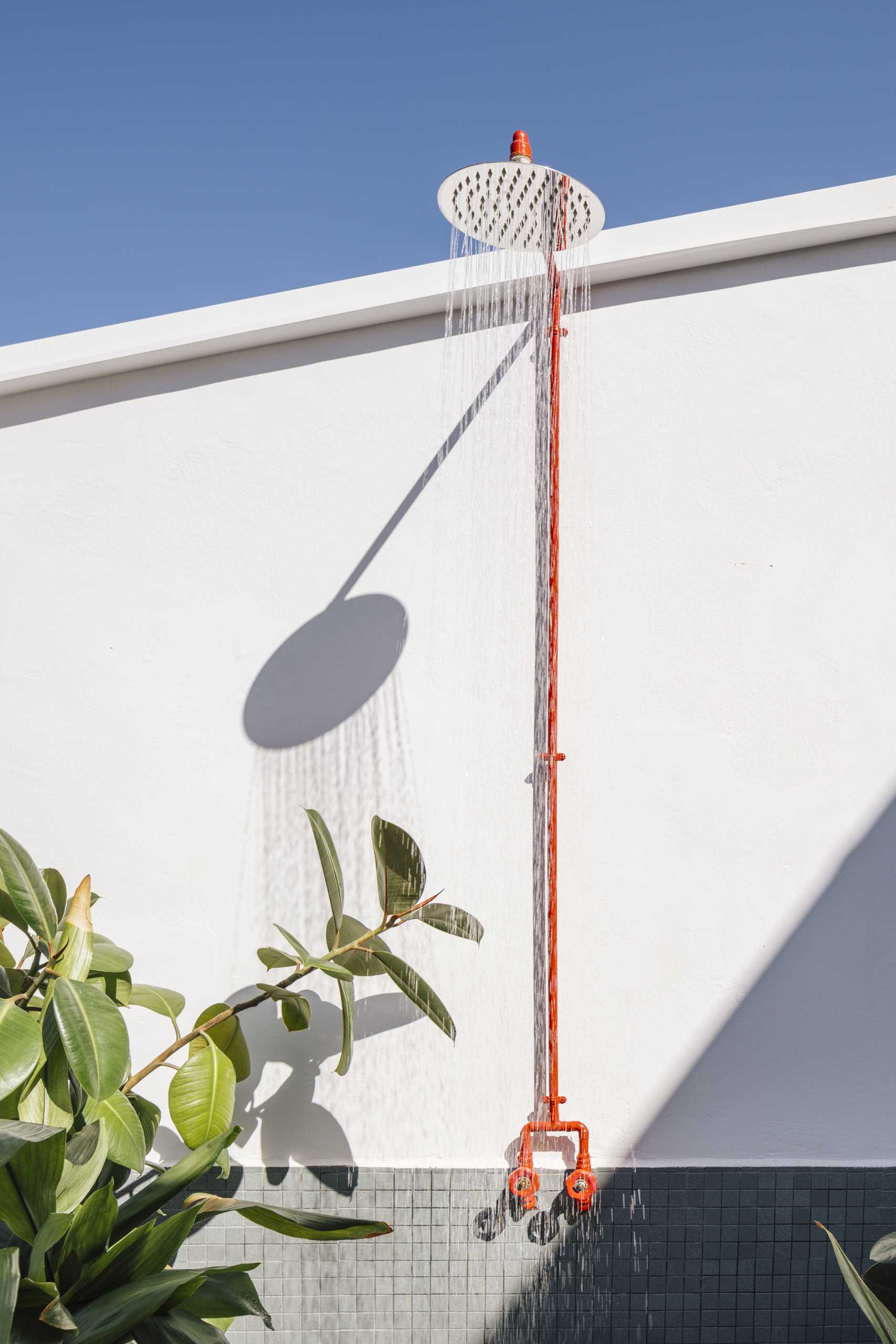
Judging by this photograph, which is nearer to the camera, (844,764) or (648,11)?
(844,764)

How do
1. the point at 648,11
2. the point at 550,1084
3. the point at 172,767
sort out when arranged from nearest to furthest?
the point at 550,1084
the point at 172,767
the point at 648,11

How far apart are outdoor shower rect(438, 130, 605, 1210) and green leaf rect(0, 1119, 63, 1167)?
3.39 ft

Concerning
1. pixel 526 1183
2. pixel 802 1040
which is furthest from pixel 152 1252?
pixel 802 1040

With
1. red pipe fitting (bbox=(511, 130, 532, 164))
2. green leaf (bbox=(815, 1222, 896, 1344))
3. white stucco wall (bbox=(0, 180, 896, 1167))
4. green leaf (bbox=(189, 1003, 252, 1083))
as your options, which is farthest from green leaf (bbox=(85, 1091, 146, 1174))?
red pipe fitting (bbox=(511, 130, 532, 164))

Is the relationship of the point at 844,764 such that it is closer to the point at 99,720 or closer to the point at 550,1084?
the point at 550,1084

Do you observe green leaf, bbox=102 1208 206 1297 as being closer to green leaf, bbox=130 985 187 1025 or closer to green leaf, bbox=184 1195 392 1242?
green leaf, bbox=184 1195 392 1242

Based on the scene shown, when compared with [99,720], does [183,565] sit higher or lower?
higher

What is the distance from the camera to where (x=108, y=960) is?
1.72 m

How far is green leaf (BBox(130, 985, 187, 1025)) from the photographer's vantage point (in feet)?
6.08

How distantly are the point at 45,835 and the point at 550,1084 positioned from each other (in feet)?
3.91

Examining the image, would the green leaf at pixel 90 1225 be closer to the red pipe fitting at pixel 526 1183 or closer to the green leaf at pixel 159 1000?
the green leaf at pixel 159 1000

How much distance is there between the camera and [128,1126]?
1545 mm

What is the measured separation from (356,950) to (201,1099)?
1.19 ft

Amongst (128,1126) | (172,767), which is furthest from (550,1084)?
(172,767)
